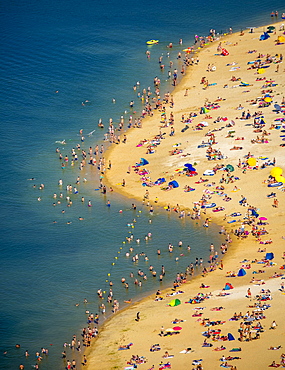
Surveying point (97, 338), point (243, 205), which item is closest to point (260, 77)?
point (243, 205)

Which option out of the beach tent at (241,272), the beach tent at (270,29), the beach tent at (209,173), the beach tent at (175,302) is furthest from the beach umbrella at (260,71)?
the beach tent at (175,302)

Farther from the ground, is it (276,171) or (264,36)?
(264,36)

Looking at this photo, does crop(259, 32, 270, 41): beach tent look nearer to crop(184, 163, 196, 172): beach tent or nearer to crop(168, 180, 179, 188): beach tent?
crop(184, 163, 196, 172): beach tent

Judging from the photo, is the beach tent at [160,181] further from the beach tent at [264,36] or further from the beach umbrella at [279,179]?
the beach tent at [264,36]

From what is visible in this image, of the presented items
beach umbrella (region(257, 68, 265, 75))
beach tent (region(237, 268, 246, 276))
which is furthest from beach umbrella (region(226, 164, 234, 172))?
beach umbrella (region(257, 68, 265, 75))

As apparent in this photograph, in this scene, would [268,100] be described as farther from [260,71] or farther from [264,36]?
[264,36]

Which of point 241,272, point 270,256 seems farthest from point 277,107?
point 241,272
